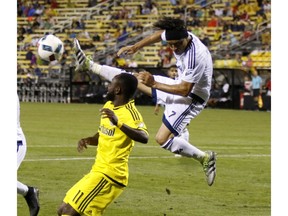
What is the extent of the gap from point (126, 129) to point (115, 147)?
27cm

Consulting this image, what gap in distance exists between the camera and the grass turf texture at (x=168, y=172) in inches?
428

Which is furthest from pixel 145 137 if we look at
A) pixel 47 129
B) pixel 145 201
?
pixel 47 129

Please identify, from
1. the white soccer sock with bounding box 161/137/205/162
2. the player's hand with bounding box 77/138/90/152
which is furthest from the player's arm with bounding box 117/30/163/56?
the player's hand with bounding box 77/138/90/152

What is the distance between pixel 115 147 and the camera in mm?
7707

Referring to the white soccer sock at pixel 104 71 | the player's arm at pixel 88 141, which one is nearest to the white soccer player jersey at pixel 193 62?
the white soccer sock at pixel 104 71

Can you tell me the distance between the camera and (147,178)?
13.6 metres

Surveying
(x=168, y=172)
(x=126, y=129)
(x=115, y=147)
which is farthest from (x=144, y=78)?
(x=168, y=172)

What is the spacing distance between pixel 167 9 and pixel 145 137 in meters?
36.9

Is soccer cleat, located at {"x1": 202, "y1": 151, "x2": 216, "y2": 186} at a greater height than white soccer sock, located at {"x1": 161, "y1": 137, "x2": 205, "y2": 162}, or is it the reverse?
white soccer sock, located at {"x1": 161, "y1": 137, "x2": 205, "y2": 162}

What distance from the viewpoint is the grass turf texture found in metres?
10.9

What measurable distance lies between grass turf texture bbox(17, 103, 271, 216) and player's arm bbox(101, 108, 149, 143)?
9.31ft

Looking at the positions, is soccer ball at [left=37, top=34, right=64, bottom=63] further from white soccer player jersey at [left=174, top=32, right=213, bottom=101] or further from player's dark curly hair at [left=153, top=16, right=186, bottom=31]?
white soccer player jersey at [left=174, top=32, right=213, bottom=101]

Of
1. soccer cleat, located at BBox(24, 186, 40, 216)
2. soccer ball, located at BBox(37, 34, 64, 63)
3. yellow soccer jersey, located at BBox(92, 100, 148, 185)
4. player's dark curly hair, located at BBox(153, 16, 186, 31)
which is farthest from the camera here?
soccer ball, located at BBox(37, 34, 64, 63)

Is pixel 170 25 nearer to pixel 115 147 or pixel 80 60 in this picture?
pixel 80 60
